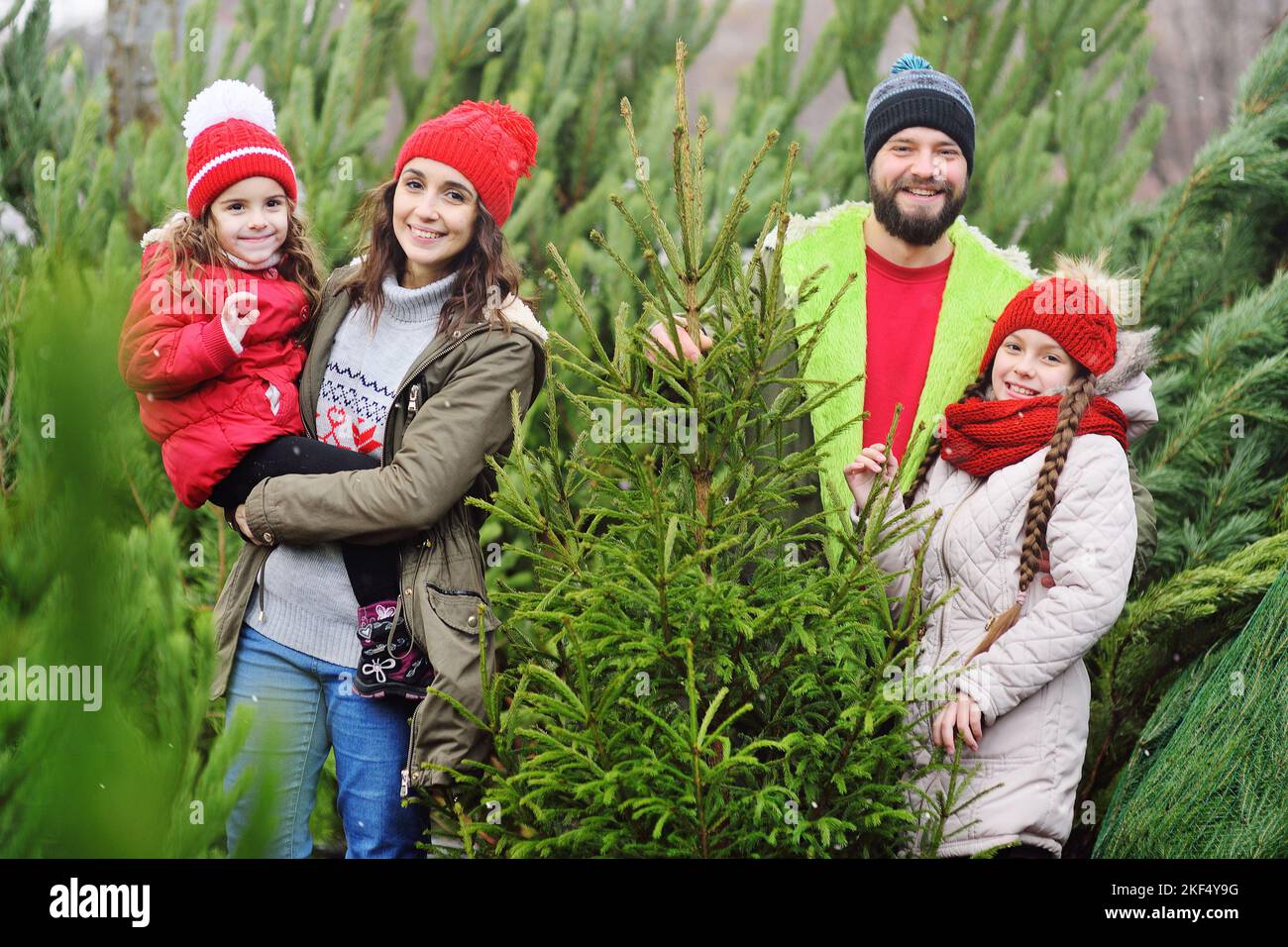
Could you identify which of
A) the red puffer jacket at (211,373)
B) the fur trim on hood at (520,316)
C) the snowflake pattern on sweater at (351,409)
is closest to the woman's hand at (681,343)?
the fur trim on hood at (520,316)

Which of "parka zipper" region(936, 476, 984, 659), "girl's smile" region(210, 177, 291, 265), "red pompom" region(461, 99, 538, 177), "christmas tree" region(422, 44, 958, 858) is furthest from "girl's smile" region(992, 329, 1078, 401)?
"girl's smile" region(210, 177, 291, 265)

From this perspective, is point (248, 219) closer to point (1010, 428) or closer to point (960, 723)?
point (1010, 428)

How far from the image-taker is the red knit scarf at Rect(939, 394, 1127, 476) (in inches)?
104

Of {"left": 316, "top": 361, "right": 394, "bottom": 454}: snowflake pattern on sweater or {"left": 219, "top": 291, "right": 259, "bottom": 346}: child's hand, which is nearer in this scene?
{"left": 219, "top": 291, "right": 259, "bottom": 346}: child's hand

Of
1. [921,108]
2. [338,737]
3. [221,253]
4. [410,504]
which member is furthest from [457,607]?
[921,108]

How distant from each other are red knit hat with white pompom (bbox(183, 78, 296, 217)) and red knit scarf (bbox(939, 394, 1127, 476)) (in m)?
1.57

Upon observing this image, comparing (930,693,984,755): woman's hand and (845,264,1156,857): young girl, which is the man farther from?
(930,693,984,755): woman's hand

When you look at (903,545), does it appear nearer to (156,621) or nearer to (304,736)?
(304,736)

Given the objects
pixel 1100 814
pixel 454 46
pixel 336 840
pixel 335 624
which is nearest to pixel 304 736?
pixel 335 624

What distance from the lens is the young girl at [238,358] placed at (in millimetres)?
2516

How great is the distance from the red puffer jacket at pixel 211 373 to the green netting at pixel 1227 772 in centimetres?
218

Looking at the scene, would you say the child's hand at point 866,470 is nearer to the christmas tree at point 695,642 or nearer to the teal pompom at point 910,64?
the christmas tree at point 695,642

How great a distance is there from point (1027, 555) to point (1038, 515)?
0.28ft
